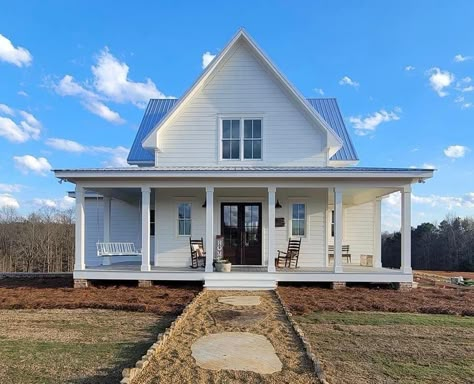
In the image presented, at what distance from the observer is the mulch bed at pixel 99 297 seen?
927 centimetres

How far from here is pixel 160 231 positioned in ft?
46.9

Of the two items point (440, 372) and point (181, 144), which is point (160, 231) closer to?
point (181, 144)

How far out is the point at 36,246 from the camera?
3338cm

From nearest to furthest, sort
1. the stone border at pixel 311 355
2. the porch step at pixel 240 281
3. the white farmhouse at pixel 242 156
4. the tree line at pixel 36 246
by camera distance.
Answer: the stone border at pixel 311 355 → the porch step at pixel 240 281 → the white farmhouse at pixel 242 156 → the tree line at pixel 36 246

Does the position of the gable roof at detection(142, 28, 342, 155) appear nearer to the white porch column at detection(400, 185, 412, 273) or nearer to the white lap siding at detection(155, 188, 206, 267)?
the white lap siding at detection(155, 188, 206, 267)

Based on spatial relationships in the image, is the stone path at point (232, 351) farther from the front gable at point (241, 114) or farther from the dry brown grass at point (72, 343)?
the front gable at point (241, 114)

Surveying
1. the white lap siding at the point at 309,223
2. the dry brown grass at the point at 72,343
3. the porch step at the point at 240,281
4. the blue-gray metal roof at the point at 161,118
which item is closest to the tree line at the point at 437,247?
the blue-gray metal roof at the point at 161,118

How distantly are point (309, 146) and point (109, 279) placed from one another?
753 centimetres

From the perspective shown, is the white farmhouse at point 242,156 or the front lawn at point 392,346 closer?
the front lawn at point 392,346

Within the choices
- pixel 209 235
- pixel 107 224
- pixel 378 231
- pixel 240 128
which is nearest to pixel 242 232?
pixel 209 235

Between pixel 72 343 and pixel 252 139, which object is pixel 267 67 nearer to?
pixel 252 139

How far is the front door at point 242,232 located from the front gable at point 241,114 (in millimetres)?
1726

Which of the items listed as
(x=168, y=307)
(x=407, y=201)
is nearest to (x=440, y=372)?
(x=168, y=307)

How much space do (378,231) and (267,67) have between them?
25.0 ft
